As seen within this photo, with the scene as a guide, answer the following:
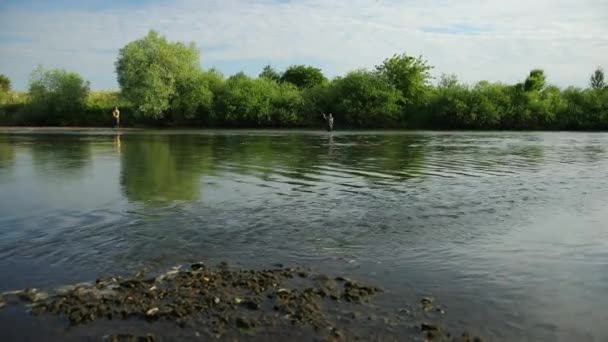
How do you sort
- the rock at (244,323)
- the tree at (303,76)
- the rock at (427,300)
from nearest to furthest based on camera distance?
the rock at (244,323) < the rock at (427,300) < the tree at (303,76)

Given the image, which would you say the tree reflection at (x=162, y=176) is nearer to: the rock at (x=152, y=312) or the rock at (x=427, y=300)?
the rock at (x=152, y=312)

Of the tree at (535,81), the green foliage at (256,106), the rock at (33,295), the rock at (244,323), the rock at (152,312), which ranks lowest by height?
the rock at (33,295)

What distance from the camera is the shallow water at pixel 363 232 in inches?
293

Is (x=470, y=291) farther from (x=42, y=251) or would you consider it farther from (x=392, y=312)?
(x=42, y=251)

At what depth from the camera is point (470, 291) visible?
Answer: 24.8 feet

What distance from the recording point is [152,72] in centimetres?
8231

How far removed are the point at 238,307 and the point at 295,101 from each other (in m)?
83.6

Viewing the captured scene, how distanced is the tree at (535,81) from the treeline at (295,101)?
0.54 feet

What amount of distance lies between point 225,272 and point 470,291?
361 cm

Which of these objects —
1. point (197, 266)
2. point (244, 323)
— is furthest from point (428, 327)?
point (197, 266)

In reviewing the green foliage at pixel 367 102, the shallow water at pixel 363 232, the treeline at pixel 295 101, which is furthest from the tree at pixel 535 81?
the shallow water at pixel 363 232

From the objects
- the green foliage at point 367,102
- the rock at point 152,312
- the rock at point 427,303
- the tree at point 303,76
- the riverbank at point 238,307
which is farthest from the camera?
the tree at point 303,76

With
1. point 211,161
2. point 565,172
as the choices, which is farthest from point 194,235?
point 565,172

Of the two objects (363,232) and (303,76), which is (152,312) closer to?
(363,232)
